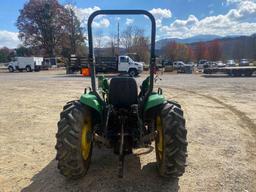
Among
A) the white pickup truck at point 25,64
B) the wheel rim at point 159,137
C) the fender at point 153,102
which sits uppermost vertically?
the fender at point 153,102

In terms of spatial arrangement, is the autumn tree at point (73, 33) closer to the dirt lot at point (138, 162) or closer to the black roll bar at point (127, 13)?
the dirt lot at point (138, 162)

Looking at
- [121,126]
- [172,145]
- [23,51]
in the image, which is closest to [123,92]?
[121,126]

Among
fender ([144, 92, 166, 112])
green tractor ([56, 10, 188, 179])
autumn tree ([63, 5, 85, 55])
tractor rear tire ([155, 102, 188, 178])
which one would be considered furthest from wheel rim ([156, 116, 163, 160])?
autumn tree ([63, 5, 85, 55])

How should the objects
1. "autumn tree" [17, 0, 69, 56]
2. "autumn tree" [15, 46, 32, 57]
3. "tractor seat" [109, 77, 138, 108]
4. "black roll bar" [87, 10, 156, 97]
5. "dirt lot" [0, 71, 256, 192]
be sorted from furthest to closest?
"autumn tree" [15, 46, 32, 57] < "autumn tree" [17, 0, 69, 56] < "tractor seat" [109, 77, 138, 108] < "black roll bar" [87, 10, 156, 97] < "dirt lot" [0, 71, 256, 192]

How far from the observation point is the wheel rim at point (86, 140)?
4.38m

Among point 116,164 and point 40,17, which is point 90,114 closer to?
point 116,164

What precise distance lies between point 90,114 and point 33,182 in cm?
123

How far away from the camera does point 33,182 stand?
4.46m

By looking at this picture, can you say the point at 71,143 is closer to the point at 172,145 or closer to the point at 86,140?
the point at 86,140

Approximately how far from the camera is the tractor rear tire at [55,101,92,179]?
4051 mm

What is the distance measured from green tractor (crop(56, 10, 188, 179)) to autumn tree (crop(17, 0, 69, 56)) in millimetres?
54475

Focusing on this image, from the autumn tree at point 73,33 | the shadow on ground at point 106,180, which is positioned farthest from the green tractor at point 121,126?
the autumn tree at point 73,33

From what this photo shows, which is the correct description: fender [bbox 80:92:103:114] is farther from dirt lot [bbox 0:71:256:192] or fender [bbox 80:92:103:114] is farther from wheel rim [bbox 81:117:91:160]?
dirt lot [bbox 0:71:256:192]

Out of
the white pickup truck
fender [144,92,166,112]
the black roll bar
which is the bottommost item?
the white pickup truck
